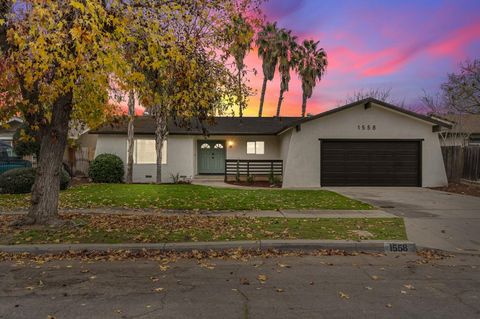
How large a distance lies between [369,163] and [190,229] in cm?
1415

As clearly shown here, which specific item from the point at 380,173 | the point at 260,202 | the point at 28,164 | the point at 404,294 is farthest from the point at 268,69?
the point at 404,294

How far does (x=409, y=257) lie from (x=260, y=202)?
6666 millimetres

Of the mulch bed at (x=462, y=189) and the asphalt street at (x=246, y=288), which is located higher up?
the mulch bed at (x=462, y=189)

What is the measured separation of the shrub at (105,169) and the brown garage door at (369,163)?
34.9ft

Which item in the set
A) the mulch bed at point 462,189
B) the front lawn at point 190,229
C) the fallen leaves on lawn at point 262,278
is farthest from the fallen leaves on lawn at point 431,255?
the mulch bed at point 462,189

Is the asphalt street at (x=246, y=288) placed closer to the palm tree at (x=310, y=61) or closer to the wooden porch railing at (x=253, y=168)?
the wooden porch railing at (x=253, y=168)

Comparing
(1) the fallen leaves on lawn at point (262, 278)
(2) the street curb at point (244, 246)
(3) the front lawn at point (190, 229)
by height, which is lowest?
(1) the fallen leaves on lawn at point (262, 278)

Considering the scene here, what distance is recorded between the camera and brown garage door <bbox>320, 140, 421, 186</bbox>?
21.2 m

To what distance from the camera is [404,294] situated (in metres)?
5.41

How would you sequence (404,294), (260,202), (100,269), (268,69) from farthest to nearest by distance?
(268,69), (260,202), (100,269), (404,294)

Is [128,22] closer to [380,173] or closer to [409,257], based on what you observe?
[409,257]

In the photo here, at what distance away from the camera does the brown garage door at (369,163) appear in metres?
21.2

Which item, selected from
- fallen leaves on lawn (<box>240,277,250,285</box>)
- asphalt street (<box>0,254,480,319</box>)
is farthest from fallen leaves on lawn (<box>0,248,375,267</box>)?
fallen leaves on lawn (<box>240,277,250,285</box>)

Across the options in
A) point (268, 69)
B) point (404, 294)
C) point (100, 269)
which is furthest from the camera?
point (268, 69)
